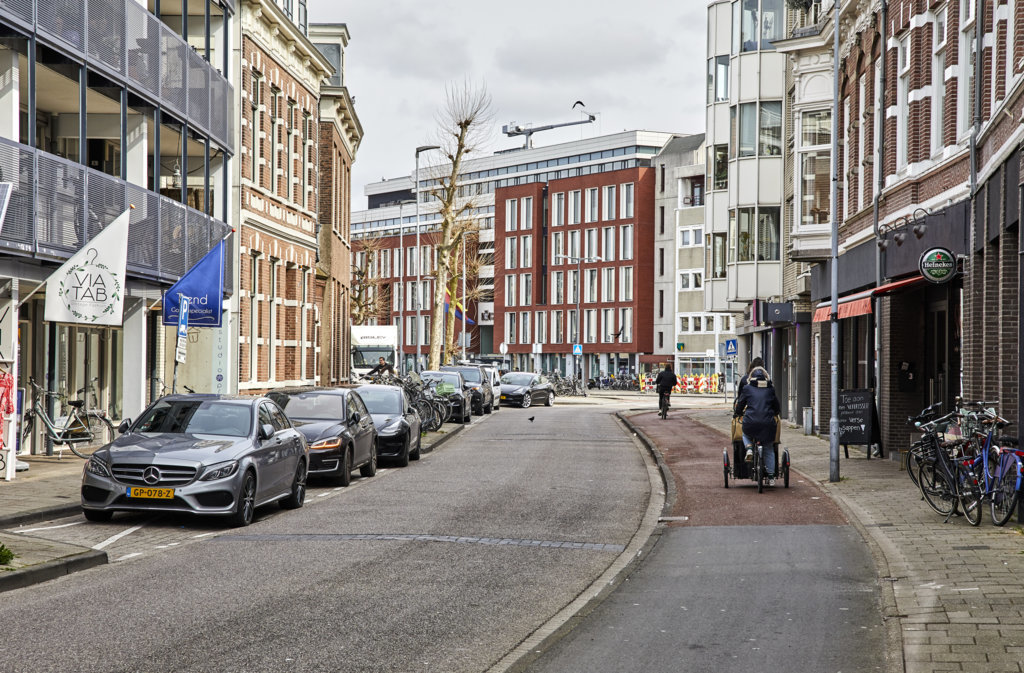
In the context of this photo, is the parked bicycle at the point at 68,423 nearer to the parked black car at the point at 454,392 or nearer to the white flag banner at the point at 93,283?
the white flag banner at the point at 93,283

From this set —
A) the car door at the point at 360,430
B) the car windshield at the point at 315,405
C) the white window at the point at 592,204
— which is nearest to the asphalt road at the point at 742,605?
the car door at the point at 360,430

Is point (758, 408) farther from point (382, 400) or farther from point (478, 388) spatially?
point (478, 388)

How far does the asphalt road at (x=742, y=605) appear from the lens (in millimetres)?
7645

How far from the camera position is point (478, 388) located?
45.2 meters

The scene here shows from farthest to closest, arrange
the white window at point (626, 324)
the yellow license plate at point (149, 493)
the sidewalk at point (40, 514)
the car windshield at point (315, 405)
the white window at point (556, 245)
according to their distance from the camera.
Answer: the white window at point (556, 245), the white window at point (626, 324), the car windshield at point (315, 405), the yellow license plate at point (149, 493), the sidewalk at point (40, 514)

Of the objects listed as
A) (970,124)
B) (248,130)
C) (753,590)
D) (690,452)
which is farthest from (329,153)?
(753,590)

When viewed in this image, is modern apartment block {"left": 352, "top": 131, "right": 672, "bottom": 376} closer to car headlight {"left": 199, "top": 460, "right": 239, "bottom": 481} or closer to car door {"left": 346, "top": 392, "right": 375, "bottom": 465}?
car door {"left": 346, "top": 392, "right": 375, "bottom": 465}

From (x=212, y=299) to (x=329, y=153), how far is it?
22385mm

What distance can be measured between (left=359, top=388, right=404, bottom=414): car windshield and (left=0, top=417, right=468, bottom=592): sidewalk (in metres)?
5.19

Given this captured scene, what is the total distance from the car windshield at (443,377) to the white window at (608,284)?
6413cm

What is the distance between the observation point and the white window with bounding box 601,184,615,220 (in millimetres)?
104062

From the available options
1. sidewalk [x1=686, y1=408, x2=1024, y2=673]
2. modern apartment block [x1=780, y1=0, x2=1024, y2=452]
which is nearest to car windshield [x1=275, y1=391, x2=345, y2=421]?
sidewalk [x1=686, y1=408, x2=1024, y2=673]

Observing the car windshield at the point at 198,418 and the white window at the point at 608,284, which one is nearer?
the car windshield at the point at 198,418

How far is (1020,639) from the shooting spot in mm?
7801
